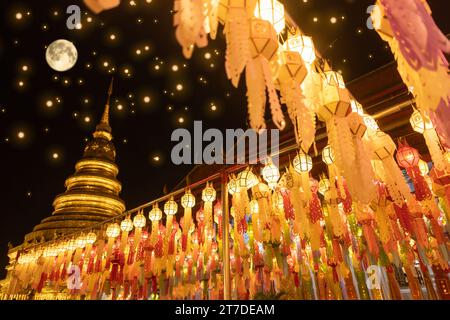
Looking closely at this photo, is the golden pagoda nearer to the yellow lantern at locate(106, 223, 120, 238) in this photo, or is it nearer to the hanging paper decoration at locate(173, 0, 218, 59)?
the yellow lantern at locate(106, 223, 120, 238)

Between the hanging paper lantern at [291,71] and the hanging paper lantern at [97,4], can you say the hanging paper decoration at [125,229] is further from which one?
the hanging paper lantern at [97,4]

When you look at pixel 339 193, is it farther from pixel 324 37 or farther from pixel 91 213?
pixel 91 213

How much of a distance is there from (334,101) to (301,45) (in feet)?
2.07

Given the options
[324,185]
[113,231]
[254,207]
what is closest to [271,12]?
[324,185]

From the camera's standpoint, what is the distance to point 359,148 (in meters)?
2.85

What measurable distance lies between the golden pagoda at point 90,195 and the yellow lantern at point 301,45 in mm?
9503

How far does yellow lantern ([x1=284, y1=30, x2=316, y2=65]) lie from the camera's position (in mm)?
2861

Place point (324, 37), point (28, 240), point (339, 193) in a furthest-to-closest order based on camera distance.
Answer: point (28, 240), point (324, 37), point (339, 193)

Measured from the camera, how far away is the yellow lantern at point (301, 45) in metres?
2.86

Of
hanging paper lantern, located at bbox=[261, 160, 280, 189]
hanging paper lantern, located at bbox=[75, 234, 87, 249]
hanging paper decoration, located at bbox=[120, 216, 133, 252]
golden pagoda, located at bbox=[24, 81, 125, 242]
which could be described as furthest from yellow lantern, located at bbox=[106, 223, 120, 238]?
hanging paper lantern, located at bbox=[261, 160, 280, 189]

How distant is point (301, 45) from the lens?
289 cm

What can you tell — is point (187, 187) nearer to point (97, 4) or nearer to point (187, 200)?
point (187, 200)
